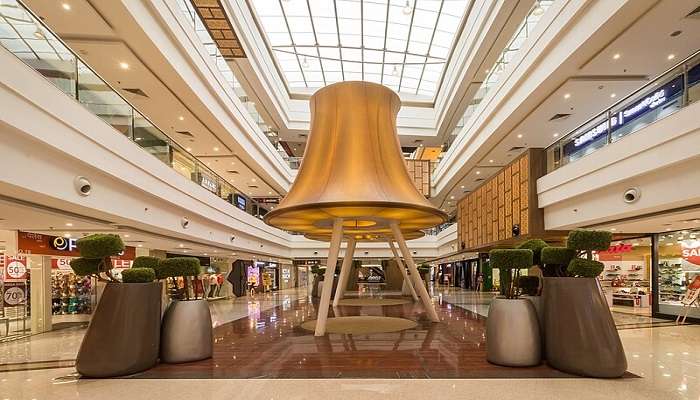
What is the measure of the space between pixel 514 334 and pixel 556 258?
1.32 metres

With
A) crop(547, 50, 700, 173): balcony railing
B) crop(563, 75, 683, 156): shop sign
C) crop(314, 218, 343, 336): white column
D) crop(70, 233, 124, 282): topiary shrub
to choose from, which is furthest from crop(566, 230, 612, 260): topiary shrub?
crop(70, 233, 124, 282): topiary shrub

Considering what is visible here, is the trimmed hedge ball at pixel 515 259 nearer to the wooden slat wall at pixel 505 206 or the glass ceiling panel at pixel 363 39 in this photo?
the wooden slat wall at pixel 505 206

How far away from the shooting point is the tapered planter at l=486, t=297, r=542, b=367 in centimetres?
641

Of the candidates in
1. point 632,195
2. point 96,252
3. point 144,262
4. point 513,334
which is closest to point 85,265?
point 96,252

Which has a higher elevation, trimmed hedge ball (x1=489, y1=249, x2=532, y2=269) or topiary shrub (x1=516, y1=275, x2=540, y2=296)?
trimmed hedge ball (x1=489, y1=249, x2=532, y2=269)

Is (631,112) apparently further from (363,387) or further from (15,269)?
(15,269)

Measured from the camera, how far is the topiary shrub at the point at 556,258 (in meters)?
6.68

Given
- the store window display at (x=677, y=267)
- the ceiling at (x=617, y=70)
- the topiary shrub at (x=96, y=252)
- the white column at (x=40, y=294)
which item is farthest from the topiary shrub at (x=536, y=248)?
the white column at (x=40, y=294)

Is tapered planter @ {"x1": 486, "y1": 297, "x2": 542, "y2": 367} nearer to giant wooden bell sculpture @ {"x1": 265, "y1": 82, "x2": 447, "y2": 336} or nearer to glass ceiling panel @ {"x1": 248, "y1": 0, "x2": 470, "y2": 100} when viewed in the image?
giant wooden bell sculpture @ {"x1": 265, "y1": 82, "x2": 447, "y2": 336}

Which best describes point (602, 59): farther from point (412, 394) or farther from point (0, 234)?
point (0, 234)

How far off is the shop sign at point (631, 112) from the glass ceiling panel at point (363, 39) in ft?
34.8

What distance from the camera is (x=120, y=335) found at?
6211 millimetres

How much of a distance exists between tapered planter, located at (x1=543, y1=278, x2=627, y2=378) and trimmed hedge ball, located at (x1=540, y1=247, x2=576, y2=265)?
47 centimetres

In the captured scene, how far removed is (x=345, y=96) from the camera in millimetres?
10484
